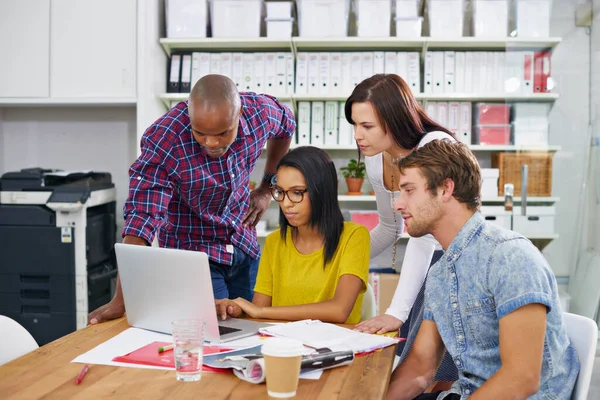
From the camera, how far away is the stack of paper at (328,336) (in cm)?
137

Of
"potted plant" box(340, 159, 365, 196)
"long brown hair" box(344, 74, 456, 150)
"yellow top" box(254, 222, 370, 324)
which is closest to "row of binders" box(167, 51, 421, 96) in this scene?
"potted plant" box(340, 159, 365, 196)

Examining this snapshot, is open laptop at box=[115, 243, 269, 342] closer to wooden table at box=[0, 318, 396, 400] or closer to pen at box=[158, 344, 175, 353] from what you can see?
pen at box=[158, 344, 175, 353]

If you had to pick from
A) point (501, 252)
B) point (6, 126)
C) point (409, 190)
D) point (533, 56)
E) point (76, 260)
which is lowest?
point (76, 260)

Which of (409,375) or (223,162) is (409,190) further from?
(223,162)

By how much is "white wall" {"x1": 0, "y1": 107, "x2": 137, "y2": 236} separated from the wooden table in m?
3.03

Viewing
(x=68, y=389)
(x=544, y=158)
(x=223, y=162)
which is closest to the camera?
(x=68, y=389)

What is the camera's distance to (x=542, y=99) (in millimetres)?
3410

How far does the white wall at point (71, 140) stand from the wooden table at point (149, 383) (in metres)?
3.03

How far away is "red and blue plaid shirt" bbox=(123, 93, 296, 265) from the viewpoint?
1931 mm

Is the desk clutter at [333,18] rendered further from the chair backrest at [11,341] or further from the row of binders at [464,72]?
the chair backrest at [11,341]

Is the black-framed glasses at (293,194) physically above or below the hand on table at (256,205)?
above

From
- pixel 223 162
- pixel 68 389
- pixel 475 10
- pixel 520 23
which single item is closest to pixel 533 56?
pixel 520 23

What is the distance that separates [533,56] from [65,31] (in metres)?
2.64

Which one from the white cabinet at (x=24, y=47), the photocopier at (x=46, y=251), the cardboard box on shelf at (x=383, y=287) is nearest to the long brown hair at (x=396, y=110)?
the cardboard box on shelf at (x=383, y=287)
